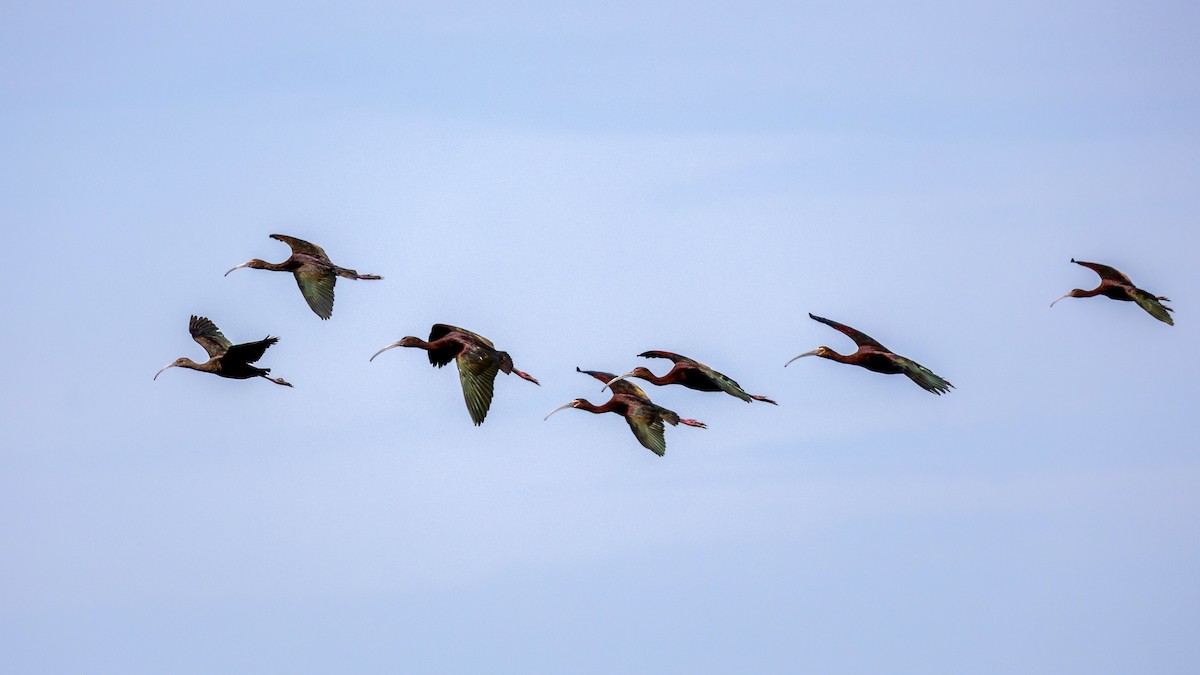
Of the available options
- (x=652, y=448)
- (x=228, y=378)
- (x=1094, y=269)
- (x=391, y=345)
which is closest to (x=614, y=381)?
(x=652, y=448)

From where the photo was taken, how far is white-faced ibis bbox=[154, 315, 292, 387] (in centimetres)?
6406

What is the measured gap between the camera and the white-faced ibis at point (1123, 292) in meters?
69.1

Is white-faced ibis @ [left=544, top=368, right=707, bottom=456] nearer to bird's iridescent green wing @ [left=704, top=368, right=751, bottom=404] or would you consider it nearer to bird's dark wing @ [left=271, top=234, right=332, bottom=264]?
bird's iridescent green wing @ [left=704, top=368, right=751, bottom=404]

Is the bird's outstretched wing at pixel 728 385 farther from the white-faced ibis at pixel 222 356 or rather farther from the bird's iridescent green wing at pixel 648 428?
the white-faced ibis at pixel 222 356

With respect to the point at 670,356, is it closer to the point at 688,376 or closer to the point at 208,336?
the point at 688,376

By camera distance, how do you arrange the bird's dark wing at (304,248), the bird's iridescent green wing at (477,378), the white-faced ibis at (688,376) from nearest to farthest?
the bird's iridescent green wing at (477,378), the white-faced ibis at (688,376), the bird's dark wing at (304,248)

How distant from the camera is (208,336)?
67.8 metres

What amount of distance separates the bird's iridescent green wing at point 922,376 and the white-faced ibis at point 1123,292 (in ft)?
32.0

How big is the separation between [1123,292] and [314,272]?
25.4 meters

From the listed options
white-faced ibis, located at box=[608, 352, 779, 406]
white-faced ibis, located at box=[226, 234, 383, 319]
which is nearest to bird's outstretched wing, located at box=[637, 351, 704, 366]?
white-faced ibis, located at box=[608, 352, 779, 406]

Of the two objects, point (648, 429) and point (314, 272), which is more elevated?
point (314, 272)

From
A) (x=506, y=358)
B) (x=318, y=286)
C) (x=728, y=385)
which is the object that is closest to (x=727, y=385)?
(x=728, y=385)

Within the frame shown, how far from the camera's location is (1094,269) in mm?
70000

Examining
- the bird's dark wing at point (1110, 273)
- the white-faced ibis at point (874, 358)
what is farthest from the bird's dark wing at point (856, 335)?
the bird's dark wing at point (1110, 273)
